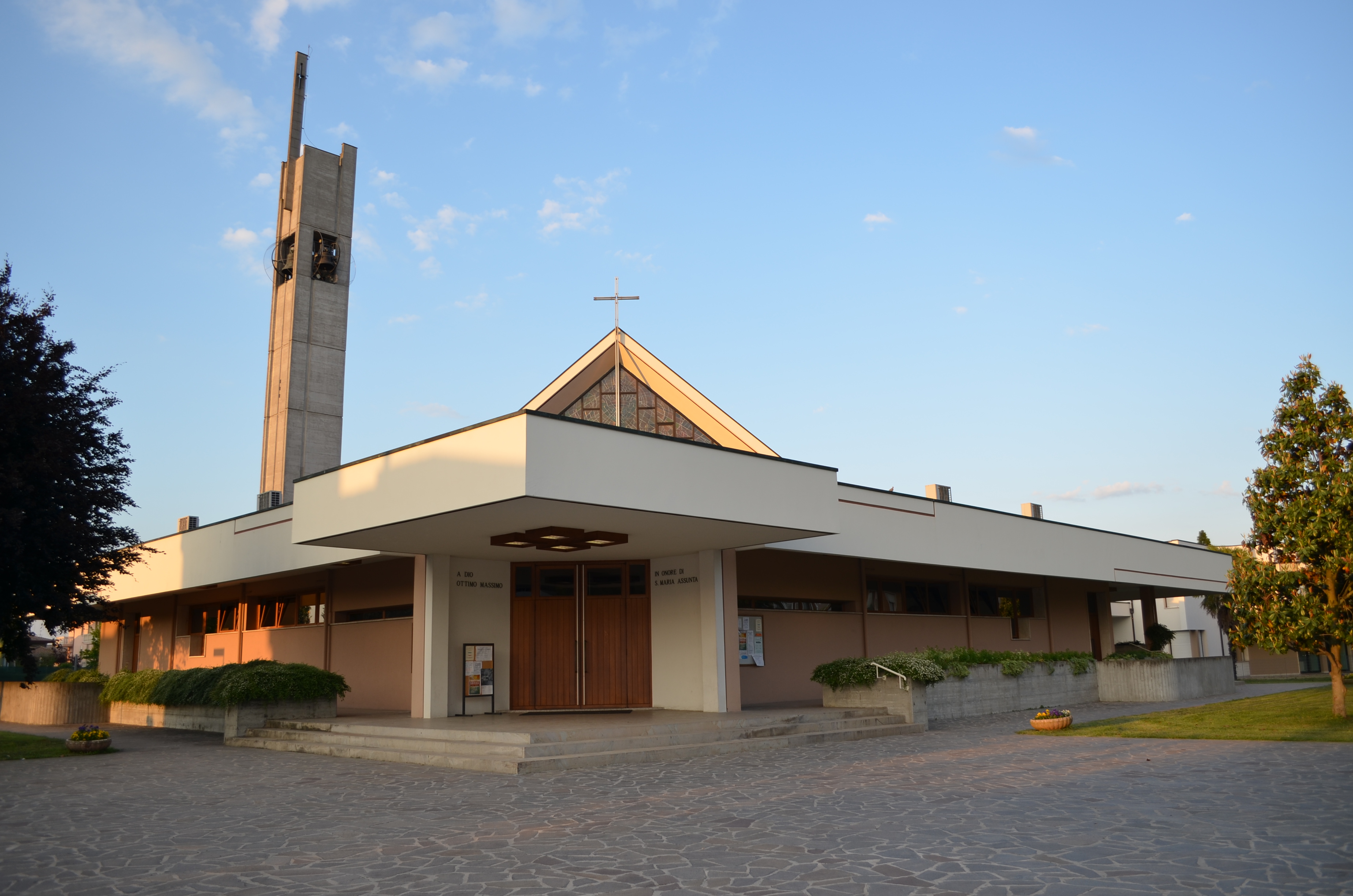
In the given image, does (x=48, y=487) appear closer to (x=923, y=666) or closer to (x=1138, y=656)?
(x=923, y=666)

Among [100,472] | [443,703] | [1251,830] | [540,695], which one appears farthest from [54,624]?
[1251,830]

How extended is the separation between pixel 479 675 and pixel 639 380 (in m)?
10.5

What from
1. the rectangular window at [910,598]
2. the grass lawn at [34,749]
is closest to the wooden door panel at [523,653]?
the grass lawn at [34,749]

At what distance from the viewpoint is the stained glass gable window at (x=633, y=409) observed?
25.5 m

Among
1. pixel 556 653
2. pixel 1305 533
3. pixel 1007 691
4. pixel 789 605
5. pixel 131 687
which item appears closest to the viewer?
pixel 1305 533

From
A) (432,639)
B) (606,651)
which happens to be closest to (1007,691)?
(606,651)

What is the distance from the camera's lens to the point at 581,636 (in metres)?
18.9

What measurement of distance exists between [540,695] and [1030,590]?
1626cm

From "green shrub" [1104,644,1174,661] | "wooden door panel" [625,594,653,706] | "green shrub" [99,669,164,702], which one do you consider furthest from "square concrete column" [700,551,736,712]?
"green shrub" [99,669,164,702]

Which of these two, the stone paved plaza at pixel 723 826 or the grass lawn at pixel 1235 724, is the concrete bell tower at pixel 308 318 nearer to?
the stone paved plaza at pixel 723 826

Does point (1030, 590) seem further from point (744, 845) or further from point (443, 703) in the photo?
point (744, 845)

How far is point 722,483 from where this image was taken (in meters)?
14.6

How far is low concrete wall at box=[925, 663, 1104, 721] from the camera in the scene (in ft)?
61.1

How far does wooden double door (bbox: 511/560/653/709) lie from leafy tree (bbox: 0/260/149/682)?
295 inches
